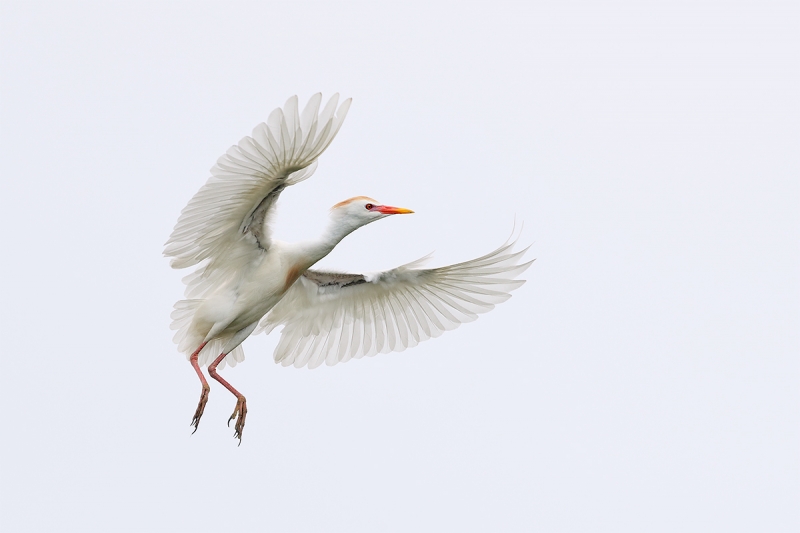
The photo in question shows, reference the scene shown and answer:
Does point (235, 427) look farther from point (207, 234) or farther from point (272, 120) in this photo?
point (272, 120)

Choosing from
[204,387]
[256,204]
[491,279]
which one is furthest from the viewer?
[491,279]

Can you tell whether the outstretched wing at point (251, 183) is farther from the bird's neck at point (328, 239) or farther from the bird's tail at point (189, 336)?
the bird's tail at point (189, 336)

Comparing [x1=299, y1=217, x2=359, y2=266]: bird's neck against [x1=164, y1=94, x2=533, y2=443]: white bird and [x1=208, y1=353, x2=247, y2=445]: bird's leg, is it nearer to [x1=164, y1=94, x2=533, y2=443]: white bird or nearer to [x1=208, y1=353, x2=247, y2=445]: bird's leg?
[x1=164, y1=94, x2=533, y2=443]: white bird

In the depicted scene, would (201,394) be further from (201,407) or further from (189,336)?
(189,336)

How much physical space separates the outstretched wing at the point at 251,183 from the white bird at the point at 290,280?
0.01 meters

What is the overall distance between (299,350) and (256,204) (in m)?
3.55

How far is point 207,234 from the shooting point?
578 inches

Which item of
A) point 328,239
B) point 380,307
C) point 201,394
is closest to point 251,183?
point 328,239

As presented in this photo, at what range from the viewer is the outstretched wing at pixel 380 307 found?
16594 mm

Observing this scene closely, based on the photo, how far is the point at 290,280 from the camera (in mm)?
15398

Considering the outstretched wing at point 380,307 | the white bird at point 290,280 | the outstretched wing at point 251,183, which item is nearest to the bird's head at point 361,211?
A: the white bird at point 290,280

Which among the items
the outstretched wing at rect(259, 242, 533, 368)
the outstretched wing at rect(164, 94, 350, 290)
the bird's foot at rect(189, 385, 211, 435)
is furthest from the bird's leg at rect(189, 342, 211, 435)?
the outstretched wing at rect(259, 242, 533, 368)

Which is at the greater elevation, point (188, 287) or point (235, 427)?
point (188, 287)

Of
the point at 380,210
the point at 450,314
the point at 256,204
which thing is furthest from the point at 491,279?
the point at 256,204
